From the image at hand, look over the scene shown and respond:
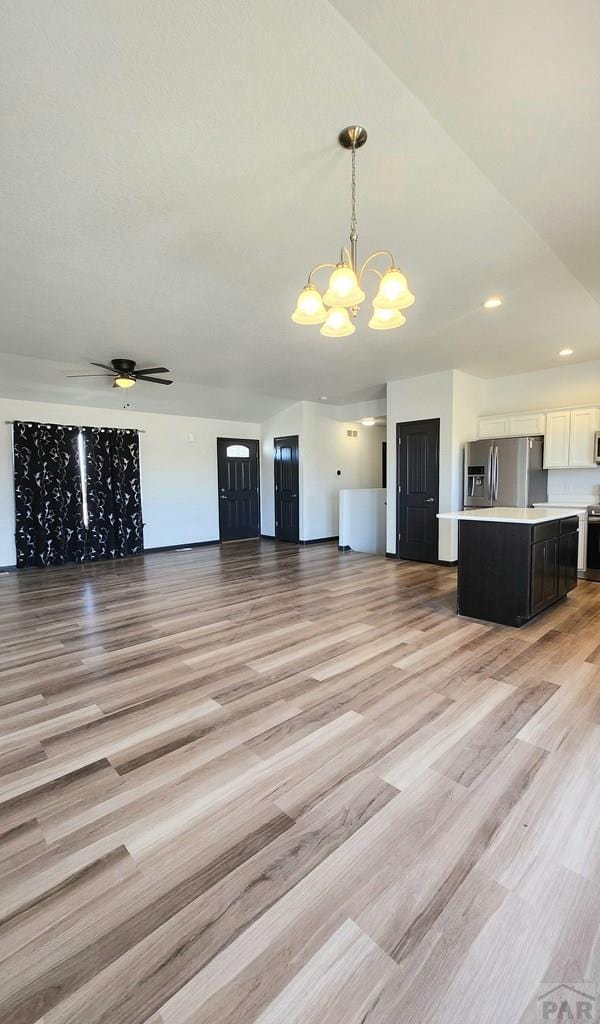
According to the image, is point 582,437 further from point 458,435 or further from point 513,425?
point 458,435

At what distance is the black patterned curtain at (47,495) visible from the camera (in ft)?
20.7

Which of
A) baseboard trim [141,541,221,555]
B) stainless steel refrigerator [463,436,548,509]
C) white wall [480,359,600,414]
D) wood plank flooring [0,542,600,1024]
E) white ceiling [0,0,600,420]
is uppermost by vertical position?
white ceiling [0,0,600,420]

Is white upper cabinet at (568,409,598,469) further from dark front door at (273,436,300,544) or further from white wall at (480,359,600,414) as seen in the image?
dark front door at (273,436,300,544)

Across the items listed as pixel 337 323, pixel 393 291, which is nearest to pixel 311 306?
pixel 337 323

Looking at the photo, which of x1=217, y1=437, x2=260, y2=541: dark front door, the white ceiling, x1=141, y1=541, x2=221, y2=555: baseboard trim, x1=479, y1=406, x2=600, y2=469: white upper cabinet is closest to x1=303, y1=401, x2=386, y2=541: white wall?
x1=217, y1=437, x2=260, y2=541: dark front door

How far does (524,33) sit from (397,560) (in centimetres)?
567

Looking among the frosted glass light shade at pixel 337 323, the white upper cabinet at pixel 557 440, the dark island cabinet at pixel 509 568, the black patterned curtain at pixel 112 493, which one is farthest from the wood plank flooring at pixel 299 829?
the black patterned curtain at pixel 112 493

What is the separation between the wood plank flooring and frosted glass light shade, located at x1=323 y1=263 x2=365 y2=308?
2.21 metres

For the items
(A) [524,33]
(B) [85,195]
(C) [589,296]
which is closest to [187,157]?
(B) [85,195]

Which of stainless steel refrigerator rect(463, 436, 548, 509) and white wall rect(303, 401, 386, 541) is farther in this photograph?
white wall rect(303, 401, 386, 541)

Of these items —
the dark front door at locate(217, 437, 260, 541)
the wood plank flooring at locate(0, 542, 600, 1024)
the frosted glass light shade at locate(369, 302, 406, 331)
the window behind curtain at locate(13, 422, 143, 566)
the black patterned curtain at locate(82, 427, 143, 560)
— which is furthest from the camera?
the dark front door at locate(217, 437, 260, 541)

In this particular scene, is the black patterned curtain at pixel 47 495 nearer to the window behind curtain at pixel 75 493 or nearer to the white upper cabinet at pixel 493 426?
the window behind curtain at pixel 75 493

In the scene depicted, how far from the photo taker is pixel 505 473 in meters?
5.66

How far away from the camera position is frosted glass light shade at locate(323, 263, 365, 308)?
2.19 metres
